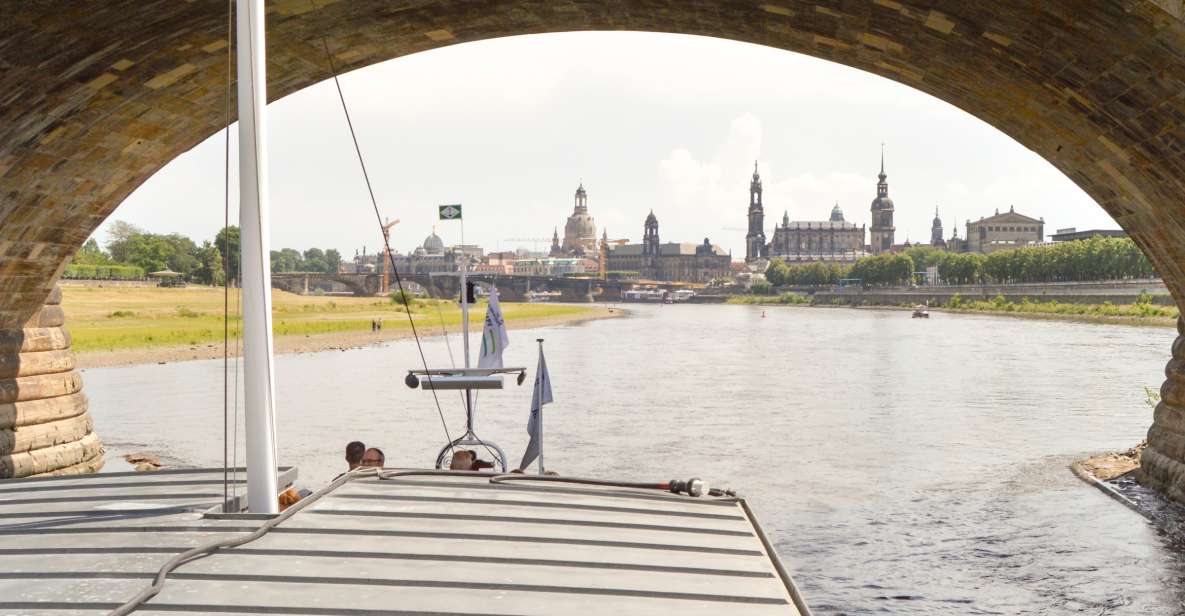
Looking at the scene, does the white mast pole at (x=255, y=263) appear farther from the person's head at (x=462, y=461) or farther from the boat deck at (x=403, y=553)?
the person's head at (x=462, y=461)

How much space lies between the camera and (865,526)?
60.6ft

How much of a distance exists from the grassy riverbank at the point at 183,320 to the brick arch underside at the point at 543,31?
1272 inches

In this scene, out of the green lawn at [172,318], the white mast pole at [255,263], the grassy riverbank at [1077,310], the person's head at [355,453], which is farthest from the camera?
the grassy riverbank at [1077,310]

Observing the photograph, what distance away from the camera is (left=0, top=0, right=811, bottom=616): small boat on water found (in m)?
5.71

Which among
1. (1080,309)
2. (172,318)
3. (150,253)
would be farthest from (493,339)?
(150,253)

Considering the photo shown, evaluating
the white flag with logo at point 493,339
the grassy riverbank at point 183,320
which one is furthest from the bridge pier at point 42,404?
the grassy riverbank at point 183,320

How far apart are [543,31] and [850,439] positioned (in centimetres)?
1547

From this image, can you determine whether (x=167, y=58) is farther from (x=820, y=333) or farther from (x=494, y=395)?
(x=820, y=333)

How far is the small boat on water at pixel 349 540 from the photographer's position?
18.7 ft

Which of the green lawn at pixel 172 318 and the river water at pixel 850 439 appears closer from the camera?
→ the river water at pixel 850 439

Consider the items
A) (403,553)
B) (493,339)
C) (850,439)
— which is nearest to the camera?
(403,553)

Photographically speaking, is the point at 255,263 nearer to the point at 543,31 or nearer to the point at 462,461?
the point at 462,461

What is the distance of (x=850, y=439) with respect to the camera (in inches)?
1164

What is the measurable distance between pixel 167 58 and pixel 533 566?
12503 millimetres
